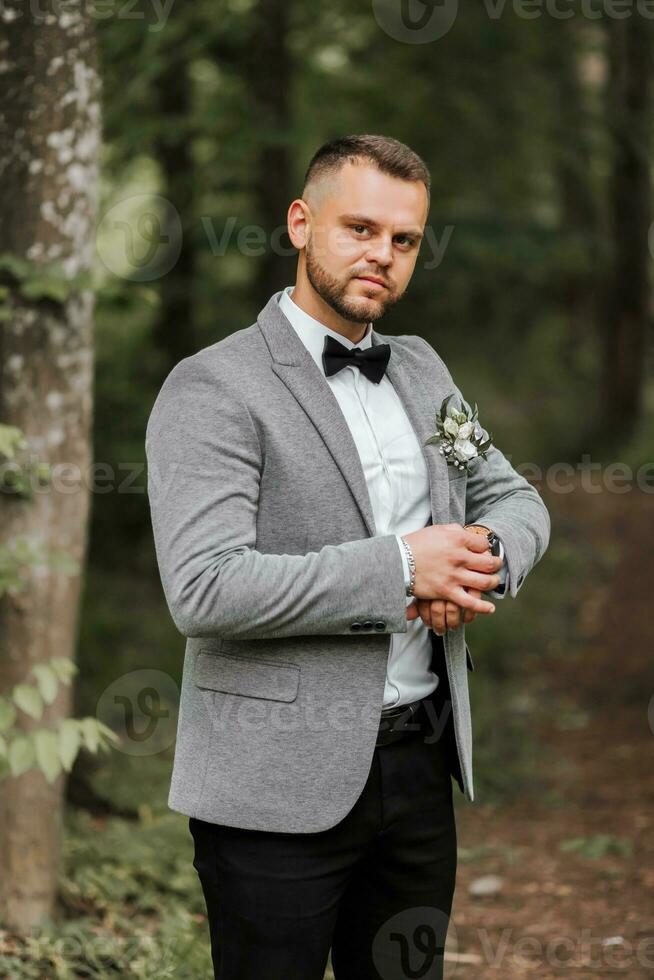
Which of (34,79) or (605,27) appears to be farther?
(605,27)

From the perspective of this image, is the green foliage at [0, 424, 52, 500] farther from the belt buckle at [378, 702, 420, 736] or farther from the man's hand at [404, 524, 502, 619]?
the man's hand at [404, 524, 502, 619]

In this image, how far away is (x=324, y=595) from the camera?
6.91ft

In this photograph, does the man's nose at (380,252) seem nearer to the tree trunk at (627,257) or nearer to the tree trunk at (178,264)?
the tree trunk at (178,264)

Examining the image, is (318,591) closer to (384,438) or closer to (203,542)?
(203,542)

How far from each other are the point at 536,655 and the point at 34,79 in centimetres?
648

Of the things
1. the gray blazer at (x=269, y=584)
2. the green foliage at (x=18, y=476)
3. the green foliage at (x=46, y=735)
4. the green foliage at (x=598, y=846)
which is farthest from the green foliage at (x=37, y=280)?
the green foliage at (x=598, y=846)

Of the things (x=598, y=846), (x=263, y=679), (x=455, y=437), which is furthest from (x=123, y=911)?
(x=455, y=437)

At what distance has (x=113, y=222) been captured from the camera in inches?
280

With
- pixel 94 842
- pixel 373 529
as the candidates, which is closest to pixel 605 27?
pixel 94 842

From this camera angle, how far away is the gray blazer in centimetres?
211

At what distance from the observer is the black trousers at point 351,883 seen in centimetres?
227

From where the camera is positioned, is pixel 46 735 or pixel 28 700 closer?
pixel 28 700

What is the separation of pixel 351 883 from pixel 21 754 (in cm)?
109

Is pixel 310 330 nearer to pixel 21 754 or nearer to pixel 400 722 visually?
pixel 400 722
